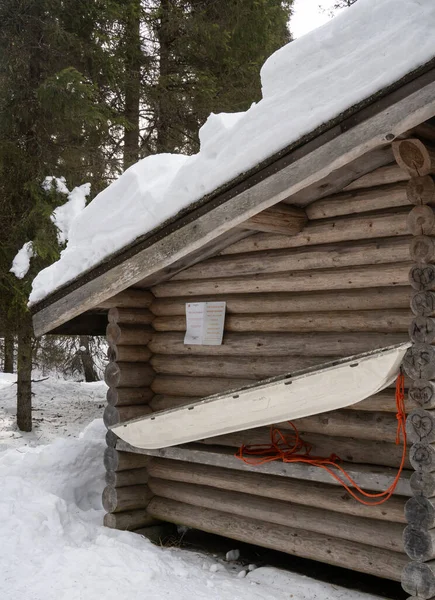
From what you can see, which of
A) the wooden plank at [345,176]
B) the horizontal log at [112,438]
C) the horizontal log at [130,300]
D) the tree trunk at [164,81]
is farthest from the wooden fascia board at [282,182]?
the tree trunk at [164,81]

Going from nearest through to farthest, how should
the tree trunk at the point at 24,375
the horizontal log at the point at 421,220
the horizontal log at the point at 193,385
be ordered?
the horizontal log at the point at 421,220, the horizontal log at the point at 193,385, the tree trunk at the point at 24,375

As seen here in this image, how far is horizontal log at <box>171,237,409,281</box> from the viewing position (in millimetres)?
5551

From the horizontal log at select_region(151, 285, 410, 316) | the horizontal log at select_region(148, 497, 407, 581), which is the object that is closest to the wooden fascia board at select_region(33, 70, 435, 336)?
the horizontal log at select_region(151, 285, 410, 316)

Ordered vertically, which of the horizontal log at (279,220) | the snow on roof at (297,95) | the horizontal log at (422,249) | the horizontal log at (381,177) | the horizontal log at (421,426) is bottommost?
the horizontal log at (421,426)

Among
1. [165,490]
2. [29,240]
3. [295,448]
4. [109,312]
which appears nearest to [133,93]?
[29,240]

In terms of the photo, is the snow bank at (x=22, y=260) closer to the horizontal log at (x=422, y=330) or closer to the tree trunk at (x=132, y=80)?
the tree trunk at (x=132, y=80)

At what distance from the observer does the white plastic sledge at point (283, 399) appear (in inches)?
192

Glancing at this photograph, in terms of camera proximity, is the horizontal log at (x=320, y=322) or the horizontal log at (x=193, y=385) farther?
the horizontal log at (x=193, y=385)

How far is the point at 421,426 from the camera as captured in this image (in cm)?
Answer: 500

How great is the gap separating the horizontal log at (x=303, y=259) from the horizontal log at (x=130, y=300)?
15.8 inches

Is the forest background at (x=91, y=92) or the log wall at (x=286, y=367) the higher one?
the forest background at (x=91, y=92)

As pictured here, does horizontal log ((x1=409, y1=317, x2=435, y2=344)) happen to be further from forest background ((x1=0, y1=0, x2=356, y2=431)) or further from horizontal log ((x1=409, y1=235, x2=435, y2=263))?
forest background ((x1=0, y1=0, x2=356, y2=431))

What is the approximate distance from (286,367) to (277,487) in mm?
1071

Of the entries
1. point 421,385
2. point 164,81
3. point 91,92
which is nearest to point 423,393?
point 421,385
